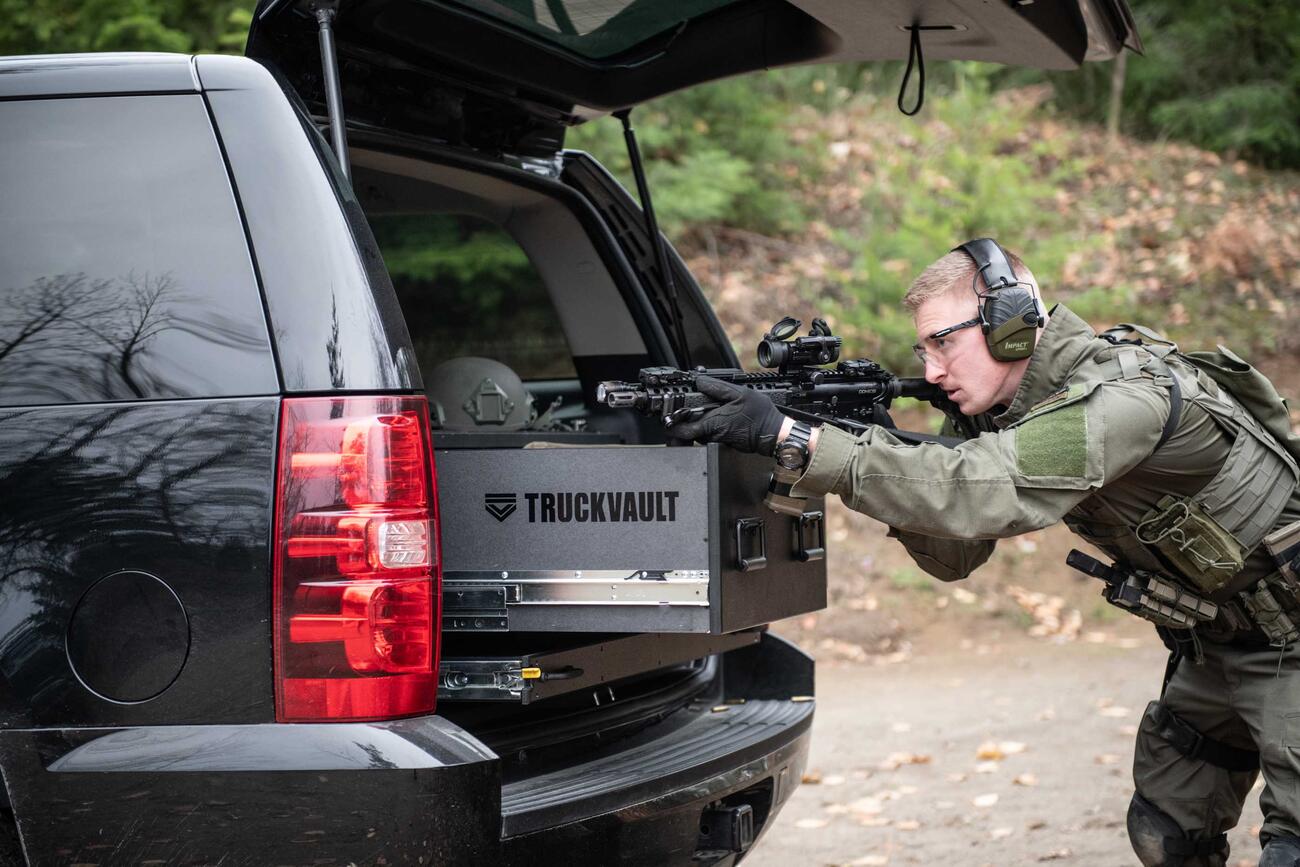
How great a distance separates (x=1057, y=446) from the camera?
267 centimetres

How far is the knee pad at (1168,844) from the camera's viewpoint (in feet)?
10.7

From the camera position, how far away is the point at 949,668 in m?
7.45

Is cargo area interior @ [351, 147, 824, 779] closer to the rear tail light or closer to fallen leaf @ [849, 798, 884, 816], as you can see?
the rear tail light

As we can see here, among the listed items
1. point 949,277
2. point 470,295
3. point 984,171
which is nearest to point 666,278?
point 470,295

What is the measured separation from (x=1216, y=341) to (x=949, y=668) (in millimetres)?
4708

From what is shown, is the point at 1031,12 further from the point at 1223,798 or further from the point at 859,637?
the point at 859,637

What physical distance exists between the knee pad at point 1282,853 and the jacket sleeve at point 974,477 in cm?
85

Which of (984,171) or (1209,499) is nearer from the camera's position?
(1209,499)

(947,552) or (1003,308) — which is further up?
(1003,308)

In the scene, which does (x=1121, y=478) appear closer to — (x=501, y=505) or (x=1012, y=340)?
(x=1012, y=340)

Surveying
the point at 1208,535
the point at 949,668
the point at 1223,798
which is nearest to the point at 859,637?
the point at 949,668

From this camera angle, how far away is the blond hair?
9.66 feet

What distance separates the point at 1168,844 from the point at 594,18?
7.98 feet

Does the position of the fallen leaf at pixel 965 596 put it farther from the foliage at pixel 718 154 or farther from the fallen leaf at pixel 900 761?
the foliage at pixel 718 154
